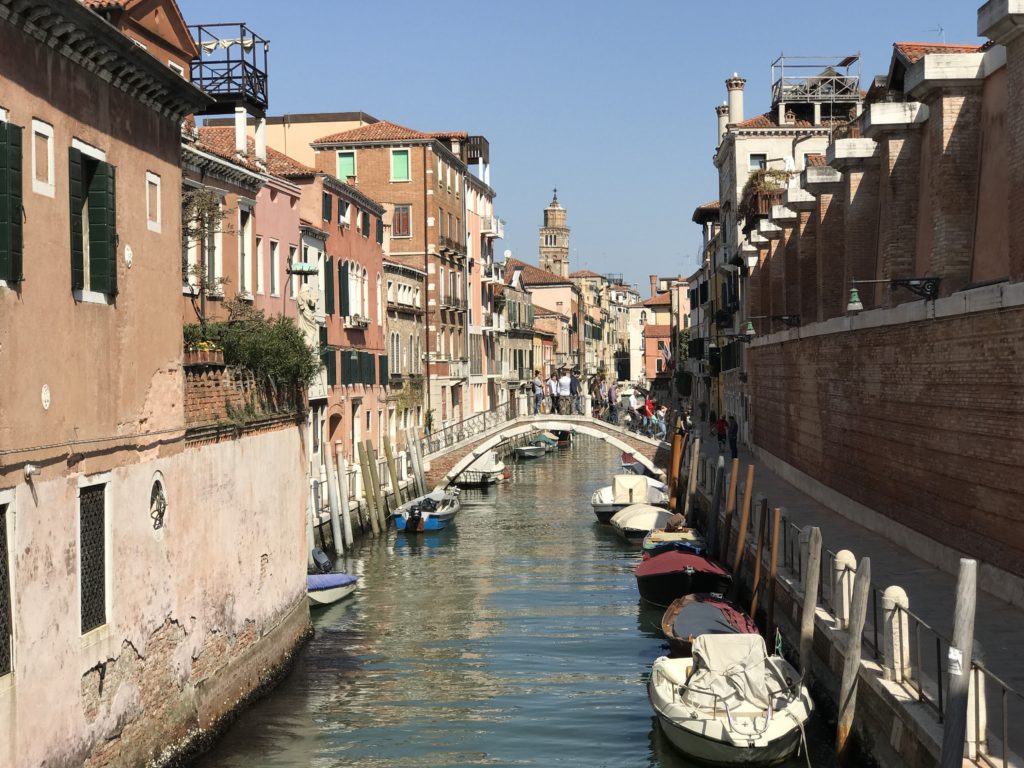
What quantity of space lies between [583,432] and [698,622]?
23052mm

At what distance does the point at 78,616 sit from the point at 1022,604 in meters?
8.30

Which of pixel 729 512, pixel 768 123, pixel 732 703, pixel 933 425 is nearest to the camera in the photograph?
pixel 732 703

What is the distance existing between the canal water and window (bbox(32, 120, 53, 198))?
5493mm

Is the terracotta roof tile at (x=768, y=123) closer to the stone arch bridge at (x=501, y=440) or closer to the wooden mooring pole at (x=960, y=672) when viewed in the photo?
the stone arch bridge at (x=501, y=440)

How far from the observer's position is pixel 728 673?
40.7 ft

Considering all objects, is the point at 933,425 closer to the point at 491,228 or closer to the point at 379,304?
the point at 379,304

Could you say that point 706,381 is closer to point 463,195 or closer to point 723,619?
point 463,195

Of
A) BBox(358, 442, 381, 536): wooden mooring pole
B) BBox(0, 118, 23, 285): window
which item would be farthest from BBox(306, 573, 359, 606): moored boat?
BBox(0, 118, 23, 285): window

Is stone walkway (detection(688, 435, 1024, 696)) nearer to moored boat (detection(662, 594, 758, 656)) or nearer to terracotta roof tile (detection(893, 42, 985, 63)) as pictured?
moored boat (detection(662, 594, 758, 656))

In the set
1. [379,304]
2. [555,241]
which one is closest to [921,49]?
[379,304]

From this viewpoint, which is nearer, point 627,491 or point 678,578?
point 678,578

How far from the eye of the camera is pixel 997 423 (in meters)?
13.0

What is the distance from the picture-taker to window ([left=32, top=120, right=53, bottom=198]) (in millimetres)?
9039

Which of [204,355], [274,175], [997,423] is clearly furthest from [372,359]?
[997,423]
